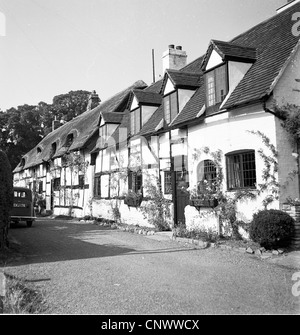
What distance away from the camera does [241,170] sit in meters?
9.89

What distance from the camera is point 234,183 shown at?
10125 millimetres

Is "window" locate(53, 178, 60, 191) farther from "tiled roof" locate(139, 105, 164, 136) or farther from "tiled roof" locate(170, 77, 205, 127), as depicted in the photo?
"tiled roof" locate(170, 77, 205, 127)

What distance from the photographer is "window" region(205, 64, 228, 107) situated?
10.6m

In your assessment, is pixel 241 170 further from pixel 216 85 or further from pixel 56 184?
pixel 56 184

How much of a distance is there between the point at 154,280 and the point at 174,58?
14.5 metres

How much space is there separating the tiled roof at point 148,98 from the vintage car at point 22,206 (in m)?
6.91

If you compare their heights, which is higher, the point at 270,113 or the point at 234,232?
the point at 270,113

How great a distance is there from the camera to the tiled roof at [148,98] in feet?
53.2

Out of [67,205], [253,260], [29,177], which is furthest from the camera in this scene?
[29,177]
